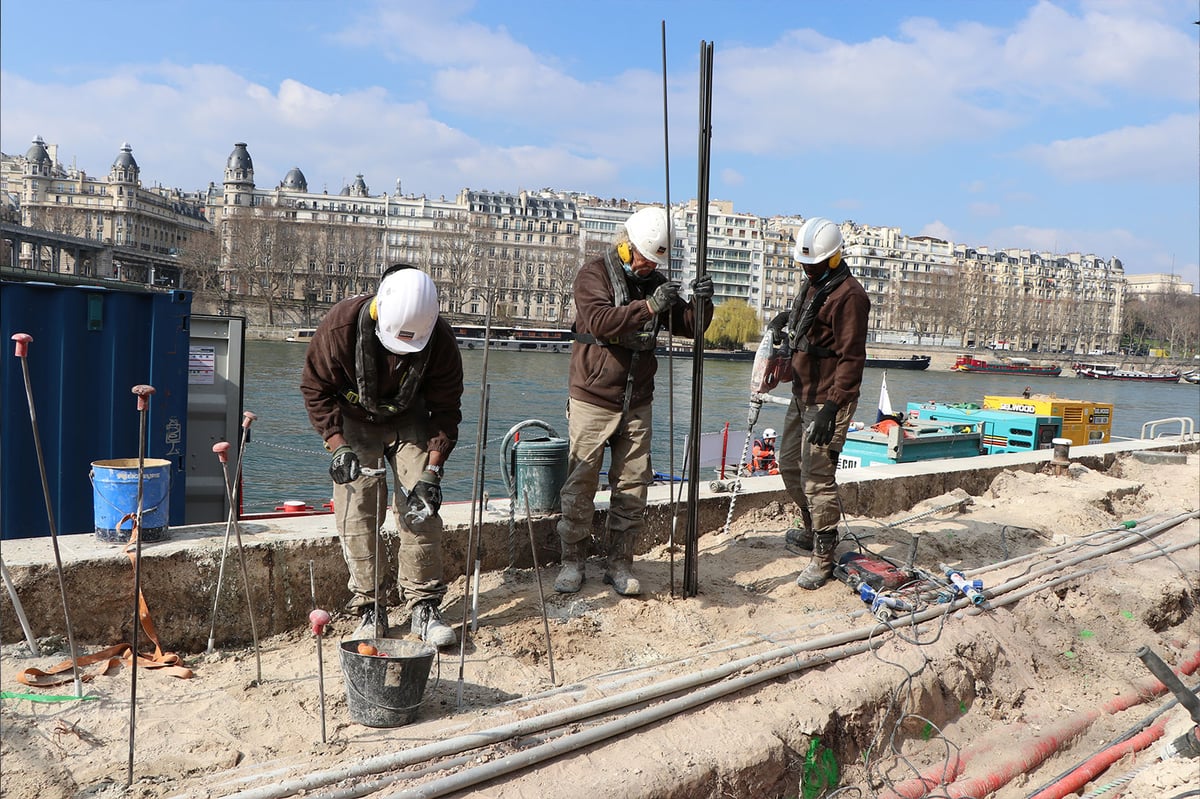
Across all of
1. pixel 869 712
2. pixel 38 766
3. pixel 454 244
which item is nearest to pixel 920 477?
pixel 869 712

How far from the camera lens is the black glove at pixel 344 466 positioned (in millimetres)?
3885

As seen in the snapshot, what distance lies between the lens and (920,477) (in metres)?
7.88

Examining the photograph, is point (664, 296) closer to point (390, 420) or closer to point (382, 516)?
point (390, 420)

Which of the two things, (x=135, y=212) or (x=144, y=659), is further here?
(x=135, y=212)

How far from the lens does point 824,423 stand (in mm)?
4934

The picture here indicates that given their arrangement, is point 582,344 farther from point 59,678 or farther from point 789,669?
point 59,678

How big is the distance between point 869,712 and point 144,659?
10.1 ft

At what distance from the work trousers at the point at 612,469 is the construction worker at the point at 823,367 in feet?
3.09

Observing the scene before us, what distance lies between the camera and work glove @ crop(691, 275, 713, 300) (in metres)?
4.50

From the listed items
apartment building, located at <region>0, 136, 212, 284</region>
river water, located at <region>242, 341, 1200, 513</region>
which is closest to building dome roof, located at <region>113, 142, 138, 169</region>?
apartment building, located at <region>0, 136, 212, 284</region>

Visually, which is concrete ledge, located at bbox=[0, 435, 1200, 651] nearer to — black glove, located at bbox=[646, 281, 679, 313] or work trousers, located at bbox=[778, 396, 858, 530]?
work trousers, located at bbox=[778, 396, 858, 530]

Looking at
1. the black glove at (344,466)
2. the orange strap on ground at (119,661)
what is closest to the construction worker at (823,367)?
the black glove at (344,466)

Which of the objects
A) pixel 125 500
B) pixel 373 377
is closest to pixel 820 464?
pixel 373 377

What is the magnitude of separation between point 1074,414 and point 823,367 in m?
9.88
